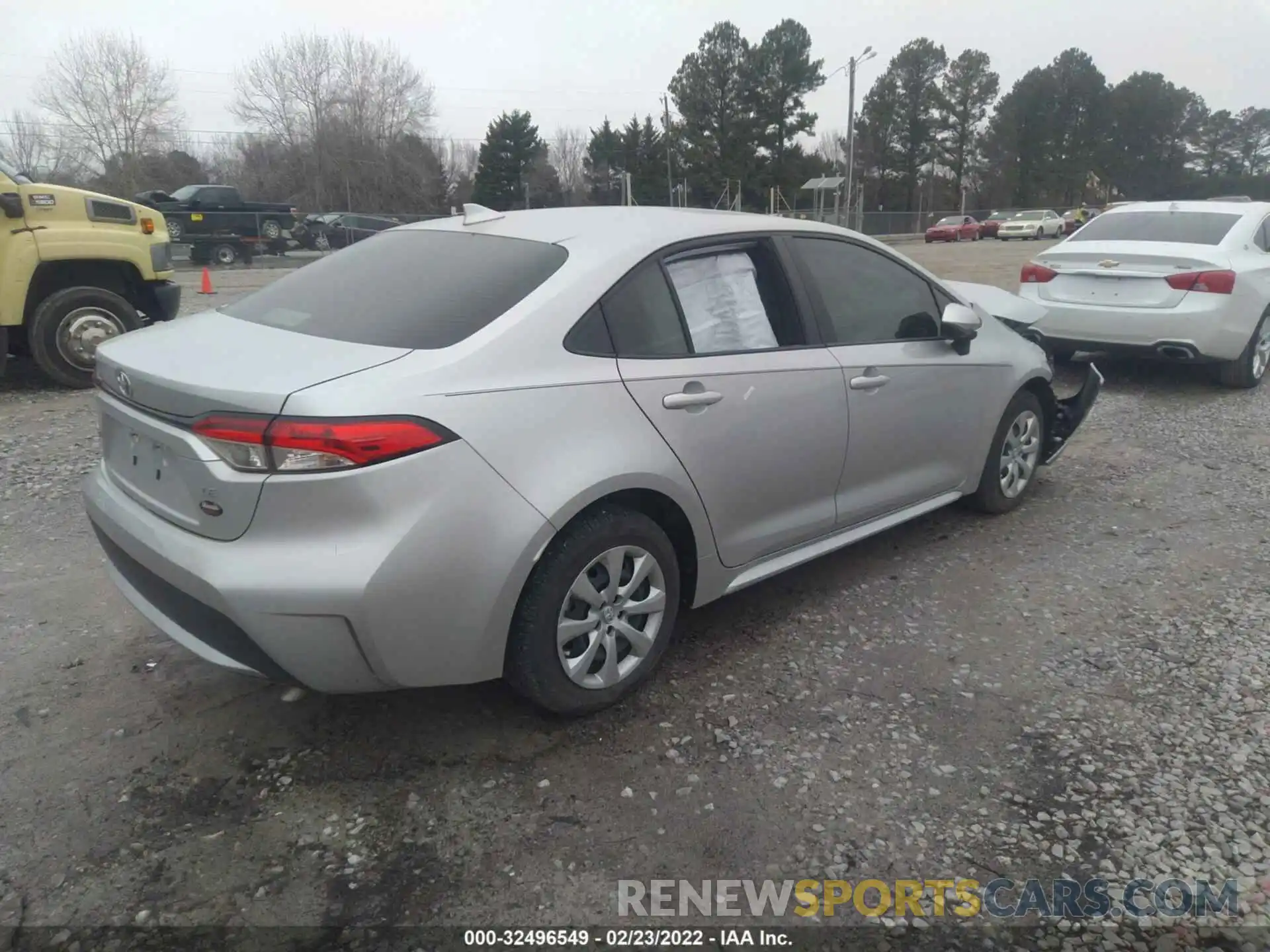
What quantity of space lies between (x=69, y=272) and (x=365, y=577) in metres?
6.82

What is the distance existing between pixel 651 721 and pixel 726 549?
26.3 inches

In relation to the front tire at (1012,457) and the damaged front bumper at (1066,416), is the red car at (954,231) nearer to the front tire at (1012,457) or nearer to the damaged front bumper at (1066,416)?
the damaged front bumper at (1066,416)

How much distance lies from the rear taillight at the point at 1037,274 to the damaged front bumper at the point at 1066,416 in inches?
111

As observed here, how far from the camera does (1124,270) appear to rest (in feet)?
24.2

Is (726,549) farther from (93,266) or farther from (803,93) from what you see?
(803,93)


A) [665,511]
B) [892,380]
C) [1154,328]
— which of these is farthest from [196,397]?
[1154,328]

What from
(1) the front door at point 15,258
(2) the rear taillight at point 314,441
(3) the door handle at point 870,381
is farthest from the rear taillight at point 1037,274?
(1) the front door at point 15,258

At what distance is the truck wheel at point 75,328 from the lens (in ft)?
24.5

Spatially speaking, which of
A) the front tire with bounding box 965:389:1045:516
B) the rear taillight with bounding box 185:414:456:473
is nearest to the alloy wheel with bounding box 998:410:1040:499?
the front tire with bounding box 965:389:1045:516

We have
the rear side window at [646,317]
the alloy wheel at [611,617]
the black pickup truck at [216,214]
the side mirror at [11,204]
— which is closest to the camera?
the alloy wheel at [611,617]

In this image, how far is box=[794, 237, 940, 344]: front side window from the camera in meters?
3.81

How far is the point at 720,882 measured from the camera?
2.39m

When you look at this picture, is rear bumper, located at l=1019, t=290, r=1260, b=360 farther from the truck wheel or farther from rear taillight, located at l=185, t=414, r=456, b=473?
the truck wheel

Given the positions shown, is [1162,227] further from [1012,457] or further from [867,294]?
[867,294]
